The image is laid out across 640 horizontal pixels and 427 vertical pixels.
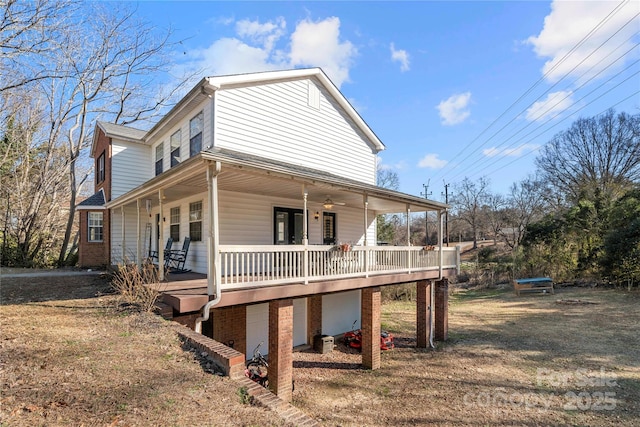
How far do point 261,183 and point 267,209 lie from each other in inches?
80.8

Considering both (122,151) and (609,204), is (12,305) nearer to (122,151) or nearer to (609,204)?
(122,151)

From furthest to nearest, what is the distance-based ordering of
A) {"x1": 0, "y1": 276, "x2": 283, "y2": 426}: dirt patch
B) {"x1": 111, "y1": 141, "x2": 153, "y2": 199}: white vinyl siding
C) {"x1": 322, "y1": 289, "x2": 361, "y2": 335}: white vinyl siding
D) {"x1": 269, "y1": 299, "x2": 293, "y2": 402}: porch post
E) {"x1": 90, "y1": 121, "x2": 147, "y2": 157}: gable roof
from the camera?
{"x1": 111, "y1": 141, "x2": 153, "y2": 199}: white vinyl siding, {"x1": 90, "y1": 121, "x2": 147, "y2": 157}: gable roof, {"x1": 322, "y1": 289, "x2": 361, "y2": 335}: white vinyl siding, {"x1": 269, "y1": 299, "x2": 293, "y2": 402}: porch post, {"x1": 0, "y1": 276, "x2": 283, "y2": 426}: dirt patch

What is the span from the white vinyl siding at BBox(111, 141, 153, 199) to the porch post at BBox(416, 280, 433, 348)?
1249 cm

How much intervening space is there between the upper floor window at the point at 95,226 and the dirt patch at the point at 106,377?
10.2 m

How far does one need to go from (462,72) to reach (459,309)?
1185 centimetres

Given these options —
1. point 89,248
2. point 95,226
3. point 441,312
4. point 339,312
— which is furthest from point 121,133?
point 441,312

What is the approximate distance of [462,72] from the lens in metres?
14.4

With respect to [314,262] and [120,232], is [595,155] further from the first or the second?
[120,232]

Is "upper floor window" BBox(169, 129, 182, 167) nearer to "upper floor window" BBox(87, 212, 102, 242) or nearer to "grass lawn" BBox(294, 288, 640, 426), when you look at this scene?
"upper floor window" BBox(87, 212, 102, 242)

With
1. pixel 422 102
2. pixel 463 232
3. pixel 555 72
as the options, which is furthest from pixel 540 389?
pixel 463 232

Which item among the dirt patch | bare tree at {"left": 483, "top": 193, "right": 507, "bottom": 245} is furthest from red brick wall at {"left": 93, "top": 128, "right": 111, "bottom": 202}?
bare tree at {"left": 483, "top": 193, "right": 507, "bottom": 245}

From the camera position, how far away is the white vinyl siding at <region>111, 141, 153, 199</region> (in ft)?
48.1

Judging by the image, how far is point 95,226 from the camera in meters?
15.6

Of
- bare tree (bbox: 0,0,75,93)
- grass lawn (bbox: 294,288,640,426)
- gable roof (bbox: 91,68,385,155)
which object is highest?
bare tree (bbox: 0,0,75,93)
